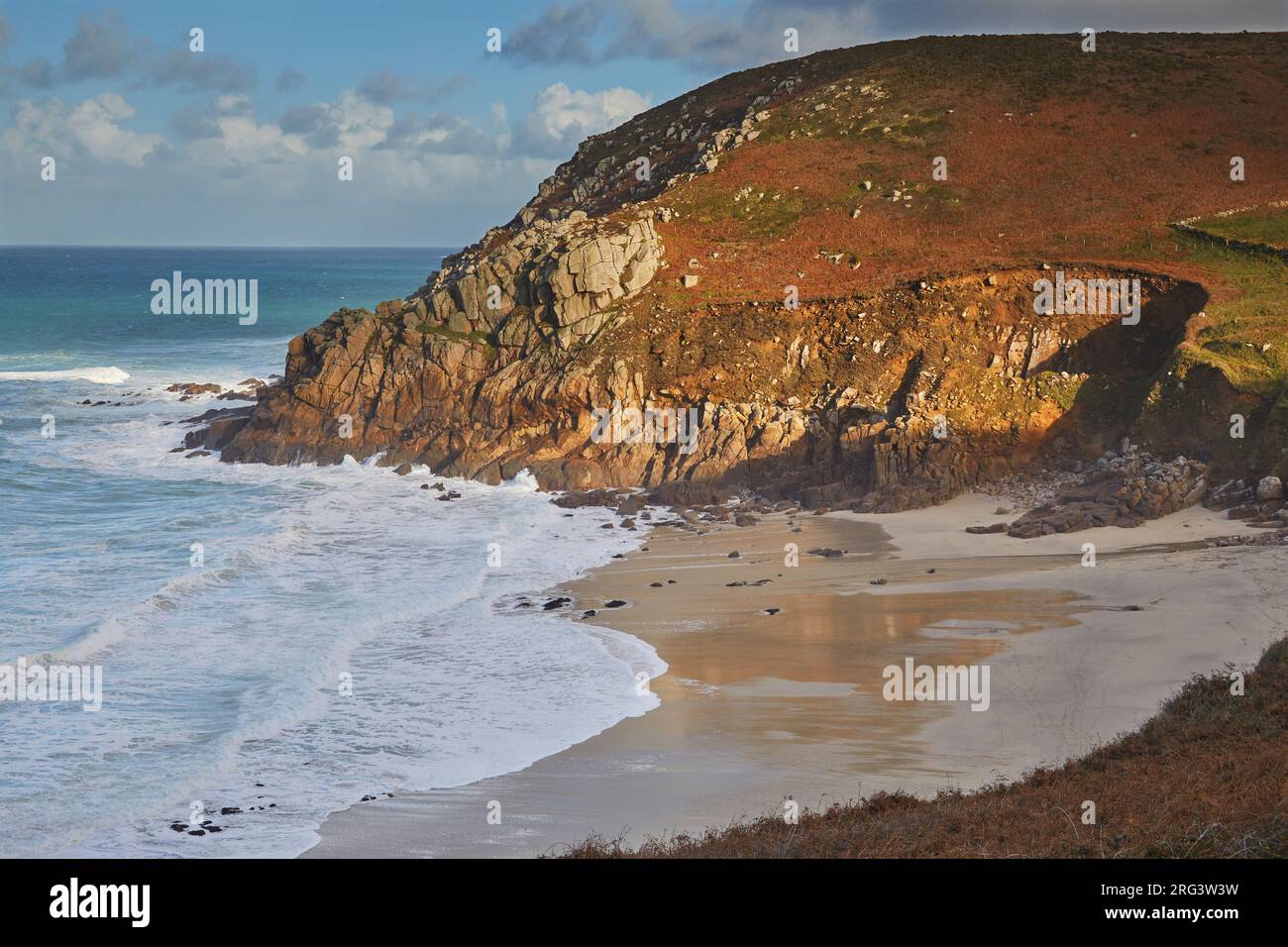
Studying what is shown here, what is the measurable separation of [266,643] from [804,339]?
23.0 m

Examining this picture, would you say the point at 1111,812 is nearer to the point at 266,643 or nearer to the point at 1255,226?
the point at 266,643

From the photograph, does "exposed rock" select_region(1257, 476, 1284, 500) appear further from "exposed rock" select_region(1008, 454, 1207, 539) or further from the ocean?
the ocean

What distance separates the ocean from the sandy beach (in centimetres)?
110

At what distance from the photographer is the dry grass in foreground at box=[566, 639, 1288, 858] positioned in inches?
444

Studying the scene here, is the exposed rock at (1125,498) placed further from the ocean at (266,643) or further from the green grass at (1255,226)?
the green grass at (1255,226)

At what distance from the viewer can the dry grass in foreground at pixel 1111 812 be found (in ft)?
37.0

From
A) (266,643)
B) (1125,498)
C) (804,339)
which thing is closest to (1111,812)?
(266,643)

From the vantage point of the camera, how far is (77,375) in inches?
2805

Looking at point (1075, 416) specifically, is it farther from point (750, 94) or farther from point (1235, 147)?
point (750, 94)

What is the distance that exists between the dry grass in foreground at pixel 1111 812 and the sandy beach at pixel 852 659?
1.31 meters

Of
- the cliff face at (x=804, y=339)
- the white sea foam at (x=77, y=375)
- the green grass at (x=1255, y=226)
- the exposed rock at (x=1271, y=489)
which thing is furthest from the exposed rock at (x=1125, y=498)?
the white sea foam at (x=77, y=375)

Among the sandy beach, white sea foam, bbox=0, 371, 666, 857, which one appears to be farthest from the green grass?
white sea foam, bbox=0, 371, 666, 857
